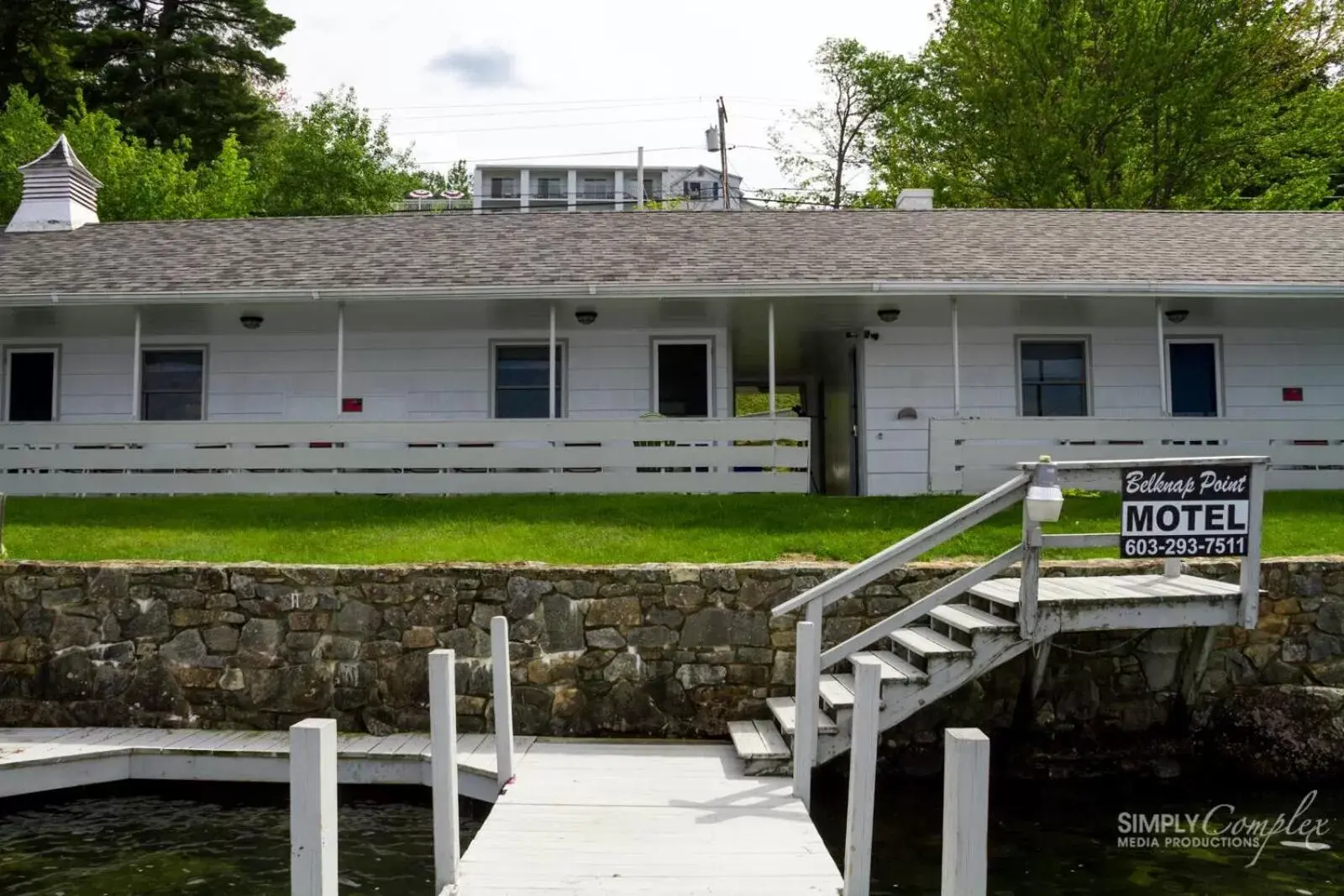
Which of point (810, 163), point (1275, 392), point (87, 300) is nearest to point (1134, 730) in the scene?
point (1275, 392)

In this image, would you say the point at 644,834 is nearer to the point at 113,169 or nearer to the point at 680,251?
the point at 680,251

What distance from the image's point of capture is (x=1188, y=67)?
1025 inches

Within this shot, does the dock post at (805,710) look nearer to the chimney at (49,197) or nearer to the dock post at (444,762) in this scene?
the dock post at (444,762)

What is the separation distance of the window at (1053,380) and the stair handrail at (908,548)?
7417mm

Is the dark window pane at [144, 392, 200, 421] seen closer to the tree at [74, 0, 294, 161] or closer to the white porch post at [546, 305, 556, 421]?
the white porch post at [546, 305, 556, 421]

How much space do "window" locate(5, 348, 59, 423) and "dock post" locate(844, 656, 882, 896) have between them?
44.9 ft

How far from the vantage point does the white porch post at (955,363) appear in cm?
1312

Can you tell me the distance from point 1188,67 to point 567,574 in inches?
957

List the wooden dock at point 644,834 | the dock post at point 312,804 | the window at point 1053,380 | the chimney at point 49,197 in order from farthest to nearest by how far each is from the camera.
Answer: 1. the chimney at point 49,197
2. the window at point 1053,380
3. the wooden dock at point 644,834
4. the dock post at point 312,804

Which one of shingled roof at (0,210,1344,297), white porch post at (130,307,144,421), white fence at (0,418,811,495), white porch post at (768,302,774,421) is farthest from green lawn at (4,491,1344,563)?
shingled roof at (0,210,1344,297)

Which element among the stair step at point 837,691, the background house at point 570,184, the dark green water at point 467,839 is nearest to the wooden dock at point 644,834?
the stair step at point 837,691

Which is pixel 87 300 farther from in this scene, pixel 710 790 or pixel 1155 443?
pixel 1155 443

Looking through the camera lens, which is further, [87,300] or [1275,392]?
[1275,392]

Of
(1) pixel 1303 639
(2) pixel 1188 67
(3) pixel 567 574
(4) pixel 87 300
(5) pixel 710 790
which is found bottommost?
(5) pixel 710 790
